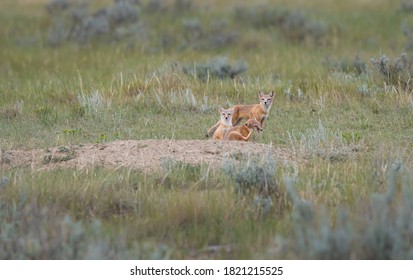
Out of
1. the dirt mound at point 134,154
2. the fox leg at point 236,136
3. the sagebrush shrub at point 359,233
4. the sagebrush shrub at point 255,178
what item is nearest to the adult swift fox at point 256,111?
the fox leg at point 236,136

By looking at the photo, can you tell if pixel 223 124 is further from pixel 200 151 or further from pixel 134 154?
pixel 134 154

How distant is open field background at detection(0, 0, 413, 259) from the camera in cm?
698

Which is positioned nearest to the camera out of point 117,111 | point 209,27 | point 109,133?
point 109,133

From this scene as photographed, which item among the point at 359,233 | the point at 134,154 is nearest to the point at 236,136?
the point at 134,154

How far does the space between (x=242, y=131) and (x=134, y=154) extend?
1927 millimetres

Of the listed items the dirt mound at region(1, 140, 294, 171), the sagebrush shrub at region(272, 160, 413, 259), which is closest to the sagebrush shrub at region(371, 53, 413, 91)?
the dirt mound at region(1, 140, 294, 171)

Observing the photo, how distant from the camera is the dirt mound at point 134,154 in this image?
9.41 m

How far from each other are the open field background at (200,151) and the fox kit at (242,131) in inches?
11.5

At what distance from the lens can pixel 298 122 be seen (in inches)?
489

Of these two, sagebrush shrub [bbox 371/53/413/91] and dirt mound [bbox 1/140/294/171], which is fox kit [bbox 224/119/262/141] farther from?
sagebrush shrub [bbox 371/53/413/91]

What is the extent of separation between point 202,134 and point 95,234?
4.79m

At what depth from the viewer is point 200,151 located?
9.83 metres
